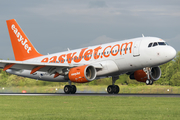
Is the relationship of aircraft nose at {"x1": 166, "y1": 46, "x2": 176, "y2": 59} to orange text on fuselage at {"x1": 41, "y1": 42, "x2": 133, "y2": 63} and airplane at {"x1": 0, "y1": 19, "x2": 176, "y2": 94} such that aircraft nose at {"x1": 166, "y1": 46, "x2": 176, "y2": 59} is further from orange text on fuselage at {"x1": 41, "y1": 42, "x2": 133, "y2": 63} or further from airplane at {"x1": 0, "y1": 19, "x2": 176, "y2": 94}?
orange text on fuselage at {"x1": 41, "y1": 42, "x2": 133, "y2": 63}

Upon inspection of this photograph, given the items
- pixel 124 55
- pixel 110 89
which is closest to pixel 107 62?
pixel 124 55

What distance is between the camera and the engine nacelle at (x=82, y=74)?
2912 centimetres

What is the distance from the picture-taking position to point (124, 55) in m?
30.0

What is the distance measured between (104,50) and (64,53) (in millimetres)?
6736

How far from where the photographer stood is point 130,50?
29.6 m

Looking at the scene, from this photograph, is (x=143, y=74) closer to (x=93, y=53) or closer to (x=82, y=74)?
(x=93, y=53)

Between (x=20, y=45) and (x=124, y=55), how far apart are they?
16210mm

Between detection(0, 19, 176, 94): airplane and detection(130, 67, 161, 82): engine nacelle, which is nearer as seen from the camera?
detection(0, 19, 176, 94): airplane

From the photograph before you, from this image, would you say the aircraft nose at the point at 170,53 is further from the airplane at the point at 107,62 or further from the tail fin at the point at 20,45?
the tail fin at the point at 20,45

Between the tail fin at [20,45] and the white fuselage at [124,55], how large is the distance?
23.7ft

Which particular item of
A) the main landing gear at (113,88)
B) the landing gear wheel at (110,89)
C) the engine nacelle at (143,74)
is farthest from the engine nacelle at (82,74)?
the engine nacelle at (143,74)

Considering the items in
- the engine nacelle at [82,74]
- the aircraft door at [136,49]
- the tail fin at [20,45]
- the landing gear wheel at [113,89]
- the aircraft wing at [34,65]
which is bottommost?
the landing gear wheel at [113,89]

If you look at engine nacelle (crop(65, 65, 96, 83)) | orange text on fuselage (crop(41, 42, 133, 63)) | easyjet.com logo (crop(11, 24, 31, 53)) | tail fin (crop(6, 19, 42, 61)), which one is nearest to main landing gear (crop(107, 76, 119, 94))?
orange text on fuselage (crop(41, 42, 133, 63))

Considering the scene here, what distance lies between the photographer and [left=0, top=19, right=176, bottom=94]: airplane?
28.8m
